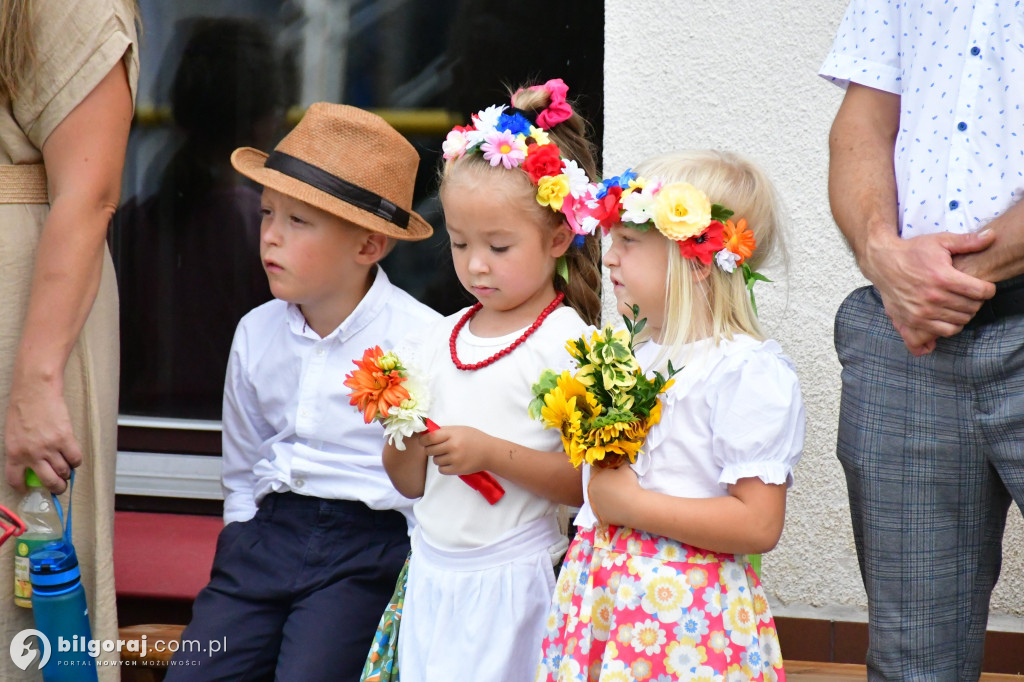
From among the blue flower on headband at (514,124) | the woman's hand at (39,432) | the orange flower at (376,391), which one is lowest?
the woman's hand at (39,432)

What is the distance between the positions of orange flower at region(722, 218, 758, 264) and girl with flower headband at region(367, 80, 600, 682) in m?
0.38

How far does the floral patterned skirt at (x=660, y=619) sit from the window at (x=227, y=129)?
184cm

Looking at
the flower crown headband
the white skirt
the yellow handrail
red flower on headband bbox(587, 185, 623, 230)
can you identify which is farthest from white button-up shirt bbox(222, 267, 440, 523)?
the yellow handrail

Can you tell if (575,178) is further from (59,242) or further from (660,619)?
(59,242)

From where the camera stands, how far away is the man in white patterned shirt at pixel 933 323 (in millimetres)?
1915

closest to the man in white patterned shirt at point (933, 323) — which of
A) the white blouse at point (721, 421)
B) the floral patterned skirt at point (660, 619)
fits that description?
the white blouse at point (721, 421)

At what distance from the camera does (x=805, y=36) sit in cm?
320

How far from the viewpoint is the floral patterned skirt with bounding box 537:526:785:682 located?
208cm

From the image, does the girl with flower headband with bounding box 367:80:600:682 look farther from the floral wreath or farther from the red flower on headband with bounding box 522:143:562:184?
the floral wreath

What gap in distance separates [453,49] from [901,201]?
6.87 feet

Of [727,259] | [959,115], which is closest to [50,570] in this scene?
[727,259]

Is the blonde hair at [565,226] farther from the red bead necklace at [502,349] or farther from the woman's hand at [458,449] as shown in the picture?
the woman's hand at [458,449]

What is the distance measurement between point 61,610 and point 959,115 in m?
2.24

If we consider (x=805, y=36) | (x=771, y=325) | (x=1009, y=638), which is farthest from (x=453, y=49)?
(x=1009, y=638)
